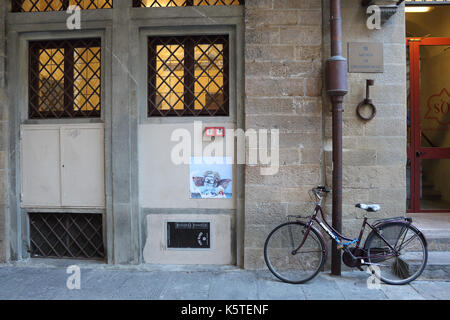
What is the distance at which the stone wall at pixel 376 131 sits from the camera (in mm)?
4789

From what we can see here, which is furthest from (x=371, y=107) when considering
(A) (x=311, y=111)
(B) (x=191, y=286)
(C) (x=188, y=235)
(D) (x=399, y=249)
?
(B) (x=191, y=286)

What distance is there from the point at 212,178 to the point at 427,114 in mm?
4488

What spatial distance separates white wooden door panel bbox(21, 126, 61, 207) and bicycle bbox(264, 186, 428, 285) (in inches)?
137

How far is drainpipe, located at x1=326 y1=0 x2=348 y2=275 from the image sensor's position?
14.9 ft

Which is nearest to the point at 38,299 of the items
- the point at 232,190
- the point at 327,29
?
the point at 232,190

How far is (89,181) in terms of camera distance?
5.16 metres

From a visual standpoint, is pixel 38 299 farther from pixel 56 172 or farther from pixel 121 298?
pixel 56 172

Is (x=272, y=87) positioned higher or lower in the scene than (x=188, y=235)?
higher

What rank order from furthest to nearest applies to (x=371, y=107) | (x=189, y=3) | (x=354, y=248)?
(x=189, y=3), (x=371, y=107), (x=354, y=248)

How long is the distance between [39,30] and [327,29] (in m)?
4.42

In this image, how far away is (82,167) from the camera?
517 centimetres

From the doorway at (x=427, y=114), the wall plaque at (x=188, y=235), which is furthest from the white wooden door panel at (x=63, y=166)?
the doorway at (x=427, y=114)

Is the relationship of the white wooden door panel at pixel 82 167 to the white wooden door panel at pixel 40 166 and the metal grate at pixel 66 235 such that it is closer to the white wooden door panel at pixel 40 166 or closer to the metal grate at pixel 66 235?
the white wooden door panel at pixel 40 166

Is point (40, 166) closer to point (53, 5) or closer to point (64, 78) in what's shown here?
point (64, 78)
